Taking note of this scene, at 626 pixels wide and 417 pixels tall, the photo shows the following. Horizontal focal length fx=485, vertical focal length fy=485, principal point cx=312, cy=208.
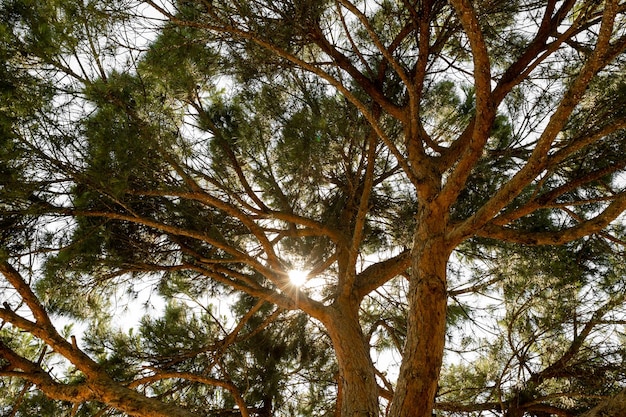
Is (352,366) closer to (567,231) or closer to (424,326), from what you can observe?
(424,326)

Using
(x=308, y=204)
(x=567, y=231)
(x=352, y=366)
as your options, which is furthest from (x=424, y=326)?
(x=308, y=204)

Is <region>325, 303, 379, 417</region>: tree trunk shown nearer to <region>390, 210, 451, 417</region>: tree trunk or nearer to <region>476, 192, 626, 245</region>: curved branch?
<region>390, 210, 451, 417</region>: tree trunk

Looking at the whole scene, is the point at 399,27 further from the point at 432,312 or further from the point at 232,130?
the point at 432,312

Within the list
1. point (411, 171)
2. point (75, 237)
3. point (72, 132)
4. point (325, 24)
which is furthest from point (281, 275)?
point (325, 24)

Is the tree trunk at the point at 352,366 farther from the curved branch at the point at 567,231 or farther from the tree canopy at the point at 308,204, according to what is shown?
the curved branch at the point at 567,231

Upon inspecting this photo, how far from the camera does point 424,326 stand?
232 centimetres

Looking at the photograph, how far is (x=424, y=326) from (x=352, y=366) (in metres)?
0.69

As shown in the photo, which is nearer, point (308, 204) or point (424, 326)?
point (424, 326)

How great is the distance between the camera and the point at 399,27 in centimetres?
416

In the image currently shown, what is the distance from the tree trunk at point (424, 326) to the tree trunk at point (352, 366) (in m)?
0.40

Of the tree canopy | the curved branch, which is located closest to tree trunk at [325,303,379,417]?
the tree canopy

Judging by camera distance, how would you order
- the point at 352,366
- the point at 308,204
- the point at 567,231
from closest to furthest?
the point at 567,231 < the point at 352,366 < the point at 308,204

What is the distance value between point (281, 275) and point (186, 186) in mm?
925

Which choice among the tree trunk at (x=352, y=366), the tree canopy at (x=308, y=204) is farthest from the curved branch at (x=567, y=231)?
the tree trunk at (x=352, y=366)
